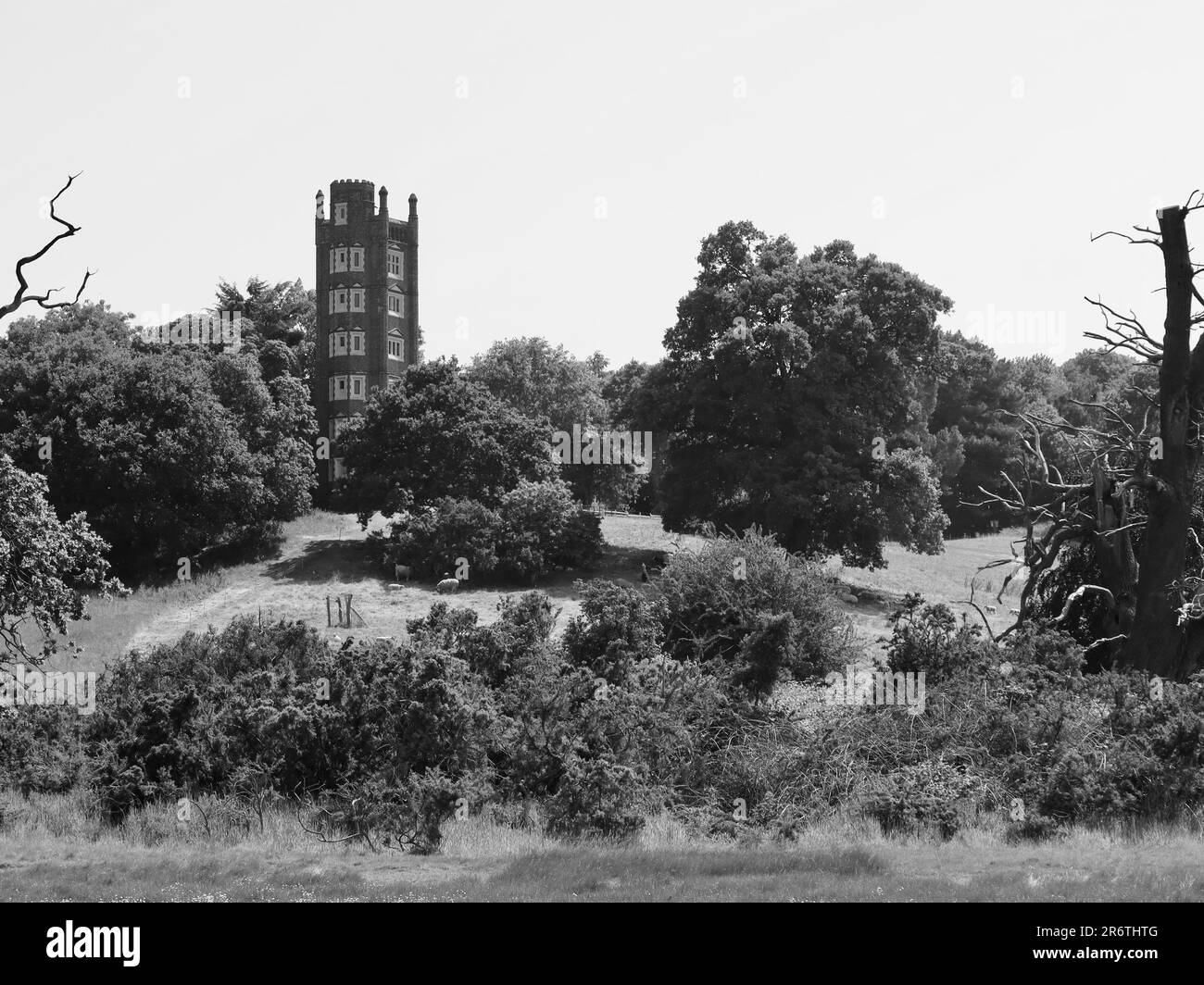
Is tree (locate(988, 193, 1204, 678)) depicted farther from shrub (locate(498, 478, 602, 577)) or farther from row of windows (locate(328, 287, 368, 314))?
row of windows (locate(328, 287, 368, 314))

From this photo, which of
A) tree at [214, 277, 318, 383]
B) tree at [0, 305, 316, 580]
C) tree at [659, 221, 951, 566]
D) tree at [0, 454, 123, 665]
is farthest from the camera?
tree at [214, 277, 318, 383]

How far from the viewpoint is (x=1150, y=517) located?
24859mm

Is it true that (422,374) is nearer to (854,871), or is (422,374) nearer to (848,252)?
(848,252)

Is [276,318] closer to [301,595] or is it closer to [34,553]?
[301,595]

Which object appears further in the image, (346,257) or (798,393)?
(346,257)

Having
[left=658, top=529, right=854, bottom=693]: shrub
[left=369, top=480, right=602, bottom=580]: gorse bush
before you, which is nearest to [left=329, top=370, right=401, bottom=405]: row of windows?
[left=369, top=480, right=602, bottom=580]: gorse bush

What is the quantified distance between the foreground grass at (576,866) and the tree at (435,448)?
35.8m

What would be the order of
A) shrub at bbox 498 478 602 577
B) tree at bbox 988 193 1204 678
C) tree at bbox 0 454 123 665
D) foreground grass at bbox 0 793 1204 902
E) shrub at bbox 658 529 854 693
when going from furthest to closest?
shrub at bbox 498 478 602 577 → shrub at bbox 658 529 854 693 → tree at bbox 988 193 1204 678 → tree at bbox 0 454 123 665 → foreground grass at bbox 0 793 1204 902

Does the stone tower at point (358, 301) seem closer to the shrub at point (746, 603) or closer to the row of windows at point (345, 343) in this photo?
the row of windows at point (345, 343)

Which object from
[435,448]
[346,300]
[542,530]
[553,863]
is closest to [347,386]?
[346,300]

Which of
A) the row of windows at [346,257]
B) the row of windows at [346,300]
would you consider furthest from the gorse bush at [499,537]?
the row of windows at [346,257]

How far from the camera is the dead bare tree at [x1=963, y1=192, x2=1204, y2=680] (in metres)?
23.2

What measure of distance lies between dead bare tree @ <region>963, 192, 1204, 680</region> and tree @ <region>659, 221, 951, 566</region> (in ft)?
75.2

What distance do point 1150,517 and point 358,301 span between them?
7554 cm
